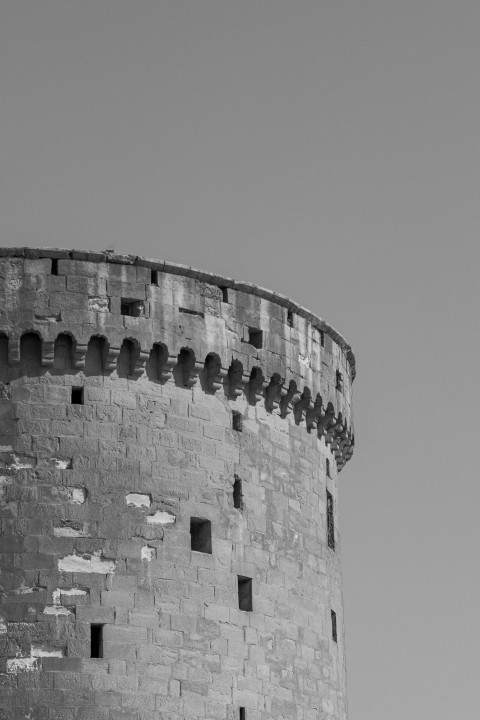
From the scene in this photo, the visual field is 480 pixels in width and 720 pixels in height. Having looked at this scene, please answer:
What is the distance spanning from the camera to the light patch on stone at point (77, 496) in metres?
24.5

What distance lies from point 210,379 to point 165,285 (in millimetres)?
1536

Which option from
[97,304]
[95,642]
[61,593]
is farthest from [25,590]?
[97,304]

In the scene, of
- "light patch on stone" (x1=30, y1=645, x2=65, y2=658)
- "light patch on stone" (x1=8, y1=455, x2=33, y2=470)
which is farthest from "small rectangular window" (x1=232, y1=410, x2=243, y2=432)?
"light patch on stone" (x1=30, y1=645, x2=65, y2=658)

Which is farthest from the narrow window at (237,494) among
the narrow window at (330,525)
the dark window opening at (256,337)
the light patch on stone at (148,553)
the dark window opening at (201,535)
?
the narrow window at (330,525)

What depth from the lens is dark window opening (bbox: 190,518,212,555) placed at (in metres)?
25.3

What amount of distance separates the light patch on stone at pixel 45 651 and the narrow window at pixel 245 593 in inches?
121

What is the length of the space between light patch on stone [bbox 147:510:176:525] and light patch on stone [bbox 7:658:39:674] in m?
2.54

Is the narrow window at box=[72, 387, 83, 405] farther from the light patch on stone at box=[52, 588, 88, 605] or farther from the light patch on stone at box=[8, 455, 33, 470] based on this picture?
the light patch on stone at box=[52, 588, 88, 605]

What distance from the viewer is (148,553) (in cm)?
2461

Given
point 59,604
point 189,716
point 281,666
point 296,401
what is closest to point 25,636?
point 59,604

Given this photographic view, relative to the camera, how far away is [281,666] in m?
25.9

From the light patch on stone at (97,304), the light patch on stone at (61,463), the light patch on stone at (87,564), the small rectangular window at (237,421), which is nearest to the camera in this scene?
the light patch on stone at (87,564)

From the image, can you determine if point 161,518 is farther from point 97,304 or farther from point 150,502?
point 97,304

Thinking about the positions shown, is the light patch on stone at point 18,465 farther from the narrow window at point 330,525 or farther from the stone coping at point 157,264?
the narrow window at point 330,525
